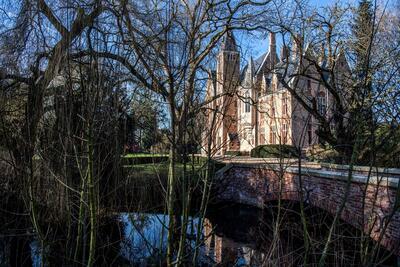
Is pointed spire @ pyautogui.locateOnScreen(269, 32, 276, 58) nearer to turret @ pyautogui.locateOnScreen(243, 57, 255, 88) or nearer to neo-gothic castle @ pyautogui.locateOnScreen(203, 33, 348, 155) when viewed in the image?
neo-gothic castle @ pyautogui.locateOnScreen(203, 33, 348, 155)

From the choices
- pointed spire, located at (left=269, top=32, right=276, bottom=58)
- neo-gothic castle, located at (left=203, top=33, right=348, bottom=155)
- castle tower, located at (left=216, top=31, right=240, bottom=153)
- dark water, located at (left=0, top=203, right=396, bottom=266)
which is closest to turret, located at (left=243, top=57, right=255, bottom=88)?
neo-gothic castle, located at (left=203, top=33, right=348, bottom=155)

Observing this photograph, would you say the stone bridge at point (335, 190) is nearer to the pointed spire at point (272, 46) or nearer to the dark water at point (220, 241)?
the dark water at point (220, 241)

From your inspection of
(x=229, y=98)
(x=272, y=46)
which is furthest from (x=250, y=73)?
(x=272, y=46)

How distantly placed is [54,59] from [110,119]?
2.62 ft

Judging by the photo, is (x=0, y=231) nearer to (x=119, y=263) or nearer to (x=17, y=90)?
(x=119, y=263)


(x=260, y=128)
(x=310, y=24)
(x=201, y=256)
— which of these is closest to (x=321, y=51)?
(x=310, y=24)

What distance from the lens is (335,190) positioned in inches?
283

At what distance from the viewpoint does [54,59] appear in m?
3.07

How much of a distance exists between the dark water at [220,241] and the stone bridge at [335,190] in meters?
0.35

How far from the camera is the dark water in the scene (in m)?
3.61

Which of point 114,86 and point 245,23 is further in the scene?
point 245,23

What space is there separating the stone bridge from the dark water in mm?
355

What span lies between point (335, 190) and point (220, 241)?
318 centimetres

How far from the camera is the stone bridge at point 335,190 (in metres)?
2.54
